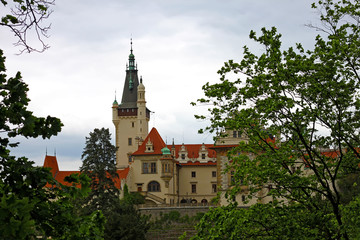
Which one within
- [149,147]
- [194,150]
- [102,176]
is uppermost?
[194,150]

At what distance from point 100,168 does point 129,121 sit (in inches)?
1472

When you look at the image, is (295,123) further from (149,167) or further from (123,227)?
(149,167)

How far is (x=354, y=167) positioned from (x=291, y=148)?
1868mm

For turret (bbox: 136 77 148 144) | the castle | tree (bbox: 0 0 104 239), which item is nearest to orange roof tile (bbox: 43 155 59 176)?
the castle

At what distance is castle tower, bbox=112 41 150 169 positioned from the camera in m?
82.4

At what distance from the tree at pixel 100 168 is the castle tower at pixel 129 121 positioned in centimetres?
3204

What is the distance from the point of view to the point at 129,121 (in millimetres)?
84875

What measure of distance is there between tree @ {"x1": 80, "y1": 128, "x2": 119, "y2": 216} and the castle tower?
32.0 metres

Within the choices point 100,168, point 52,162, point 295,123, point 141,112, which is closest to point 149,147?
point 52,162

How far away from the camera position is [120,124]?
278ft

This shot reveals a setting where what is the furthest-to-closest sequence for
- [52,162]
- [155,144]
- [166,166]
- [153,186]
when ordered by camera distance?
[52,162]
[155,144]
[166,166]
[153,186]

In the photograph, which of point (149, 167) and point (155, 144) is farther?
point (155, 144)

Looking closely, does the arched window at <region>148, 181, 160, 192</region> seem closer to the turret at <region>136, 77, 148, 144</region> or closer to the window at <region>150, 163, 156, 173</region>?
the window at <region>150, 163, 156, 173</region>

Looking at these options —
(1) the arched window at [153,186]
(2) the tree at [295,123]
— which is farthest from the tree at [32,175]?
(1) the arched window at [153,186]
